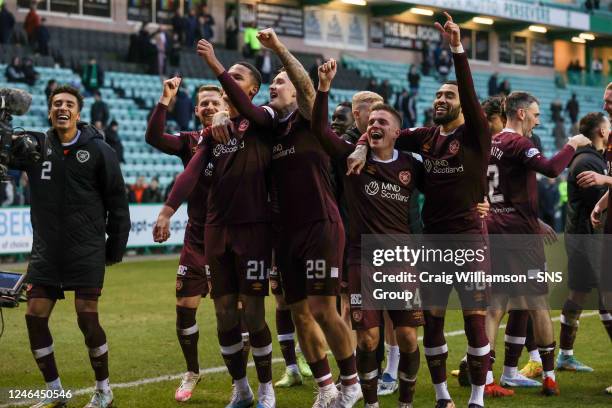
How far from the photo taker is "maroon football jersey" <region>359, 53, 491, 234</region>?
23.4ft

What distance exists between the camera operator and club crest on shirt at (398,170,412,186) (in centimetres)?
205

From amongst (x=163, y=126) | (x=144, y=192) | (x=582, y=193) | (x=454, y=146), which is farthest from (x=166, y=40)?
(x=454, y=146)

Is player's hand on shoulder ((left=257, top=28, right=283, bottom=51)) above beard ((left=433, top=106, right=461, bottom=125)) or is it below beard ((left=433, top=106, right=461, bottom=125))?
above

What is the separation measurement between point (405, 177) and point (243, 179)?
1.10 metres

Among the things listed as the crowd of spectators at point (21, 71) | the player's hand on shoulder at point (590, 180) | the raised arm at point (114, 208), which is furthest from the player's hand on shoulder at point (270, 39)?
the crowd of spectators at point (21, 71)

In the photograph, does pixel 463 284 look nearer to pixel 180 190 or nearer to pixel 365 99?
pixel 365 99

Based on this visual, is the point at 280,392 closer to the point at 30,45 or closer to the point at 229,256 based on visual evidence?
the point at 229,256

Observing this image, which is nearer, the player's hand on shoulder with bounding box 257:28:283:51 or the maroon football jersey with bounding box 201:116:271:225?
the player's hand on shoulder with bounding box 257:28:283:51

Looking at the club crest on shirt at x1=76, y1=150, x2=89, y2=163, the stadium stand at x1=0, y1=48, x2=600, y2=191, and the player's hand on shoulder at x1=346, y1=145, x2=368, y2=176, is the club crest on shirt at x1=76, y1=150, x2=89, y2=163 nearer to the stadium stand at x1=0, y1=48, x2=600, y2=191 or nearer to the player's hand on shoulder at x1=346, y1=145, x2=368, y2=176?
the player's hand on shoulder at x1=346, y1=145, x2=368, y2=176

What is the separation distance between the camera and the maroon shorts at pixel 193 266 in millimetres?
8336

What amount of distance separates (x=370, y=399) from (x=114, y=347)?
4.25m

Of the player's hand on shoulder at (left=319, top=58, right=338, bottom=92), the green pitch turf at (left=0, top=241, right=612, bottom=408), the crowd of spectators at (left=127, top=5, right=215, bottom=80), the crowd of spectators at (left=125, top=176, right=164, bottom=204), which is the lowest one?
the green pitch turf at (left=0, top=241, right=612, bottom=408)

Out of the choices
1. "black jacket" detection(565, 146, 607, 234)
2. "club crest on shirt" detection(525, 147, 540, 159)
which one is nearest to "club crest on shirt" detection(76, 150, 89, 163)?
"club crest on shirt" detection(525, 147, 540, 159)

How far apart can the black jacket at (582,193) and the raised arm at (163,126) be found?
3.48 meters
